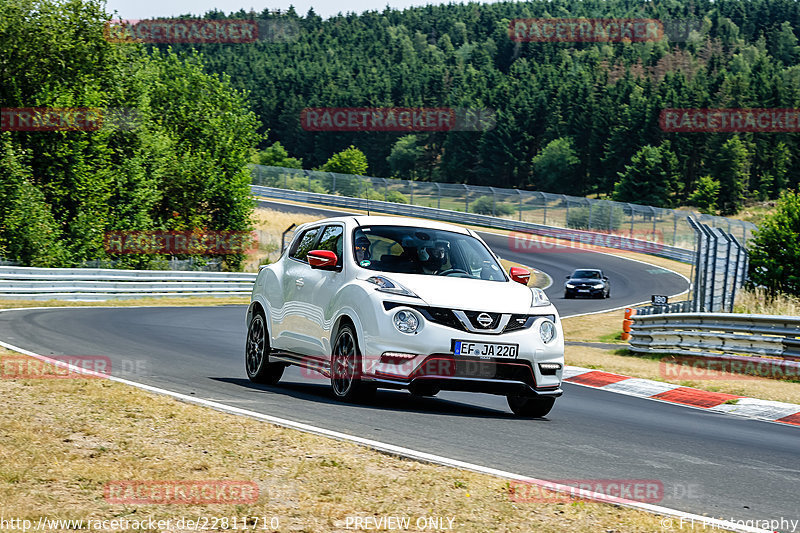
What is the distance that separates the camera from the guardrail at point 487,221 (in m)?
60.3

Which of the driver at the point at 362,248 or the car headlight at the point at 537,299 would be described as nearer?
the car headlight at the point at 537,299

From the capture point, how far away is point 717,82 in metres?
123

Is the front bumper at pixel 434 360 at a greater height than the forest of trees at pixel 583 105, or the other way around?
the forest of trees at pixel 583 105

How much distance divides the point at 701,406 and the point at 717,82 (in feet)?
394

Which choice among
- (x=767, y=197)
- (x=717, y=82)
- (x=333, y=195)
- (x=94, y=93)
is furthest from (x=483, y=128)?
(x=94, y=93)

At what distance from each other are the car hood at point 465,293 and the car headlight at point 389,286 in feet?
0.17

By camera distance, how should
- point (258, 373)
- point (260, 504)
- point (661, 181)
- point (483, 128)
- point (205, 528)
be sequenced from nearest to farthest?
point (205, 528), point (260, 504), point (258, 373), point (661, 181), point (483, 128)

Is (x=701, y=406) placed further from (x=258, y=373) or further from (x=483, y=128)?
(x=483, y=128)

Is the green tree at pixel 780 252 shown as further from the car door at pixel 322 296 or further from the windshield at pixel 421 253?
the car door at pixel 322 296

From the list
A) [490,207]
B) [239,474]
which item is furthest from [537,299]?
[490,207]

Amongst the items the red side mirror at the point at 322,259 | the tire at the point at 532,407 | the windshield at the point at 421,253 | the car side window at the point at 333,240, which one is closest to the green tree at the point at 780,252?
the tire at the point at 532,407

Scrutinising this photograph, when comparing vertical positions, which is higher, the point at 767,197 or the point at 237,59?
the point at 237,59

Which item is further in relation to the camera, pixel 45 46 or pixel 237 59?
pixel 237 59

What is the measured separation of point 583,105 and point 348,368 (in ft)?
414
